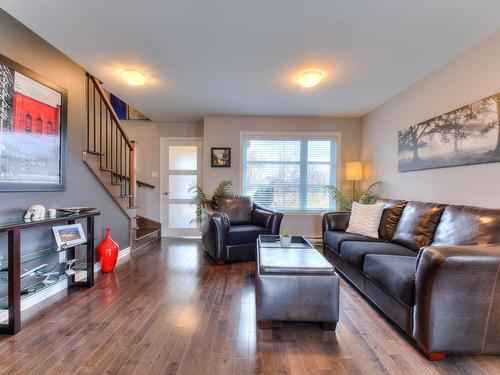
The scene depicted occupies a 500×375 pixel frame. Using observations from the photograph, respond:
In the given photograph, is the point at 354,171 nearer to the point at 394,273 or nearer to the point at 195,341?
the point at 394,273

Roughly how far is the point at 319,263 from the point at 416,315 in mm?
671

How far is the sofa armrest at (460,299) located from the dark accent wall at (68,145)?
2.97 meters

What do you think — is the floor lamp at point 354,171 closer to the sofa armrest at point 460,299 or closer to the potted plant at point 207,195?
the potted plant at point 207,195

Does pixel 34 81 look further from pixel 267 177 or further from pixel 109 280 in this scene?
pixel 267 177

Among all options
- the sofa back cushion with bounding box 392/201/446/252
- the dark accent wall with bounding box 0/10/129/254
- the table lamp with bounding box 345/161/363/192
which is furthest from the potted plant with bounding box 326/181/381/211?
the dark accent wall with bounding box 0/10/129/254

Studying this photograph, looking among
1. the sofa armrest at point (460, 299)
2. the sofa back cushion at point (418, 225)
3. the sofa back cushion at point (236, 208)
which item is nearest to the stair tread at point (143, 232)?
the sofa back cushion at point (236, 208)

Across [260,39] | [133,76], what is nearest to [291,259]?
[260,39]

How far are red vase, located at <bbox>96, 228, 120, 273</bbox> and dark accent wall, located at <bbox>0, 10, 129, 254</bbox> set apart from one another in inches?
6.4

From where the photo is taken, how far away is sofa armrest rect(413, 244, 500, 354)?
1424mm

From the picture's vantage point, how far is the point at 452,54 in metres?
2.50

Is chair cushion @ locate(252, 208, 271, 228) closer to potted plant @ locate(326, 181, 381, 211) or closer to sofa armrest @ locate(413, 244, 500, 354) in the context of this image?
potted plant @ locate(326, 181, 381, 211)

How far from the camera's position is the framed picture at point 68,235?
2330 millimetres

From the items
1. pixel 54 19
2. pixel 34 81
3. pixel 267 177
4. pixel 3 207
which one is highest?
pixel 54 19

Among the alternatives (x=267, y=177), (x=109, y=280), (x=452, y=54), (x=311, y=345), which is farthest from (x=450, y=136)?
(x=109, y=280)
